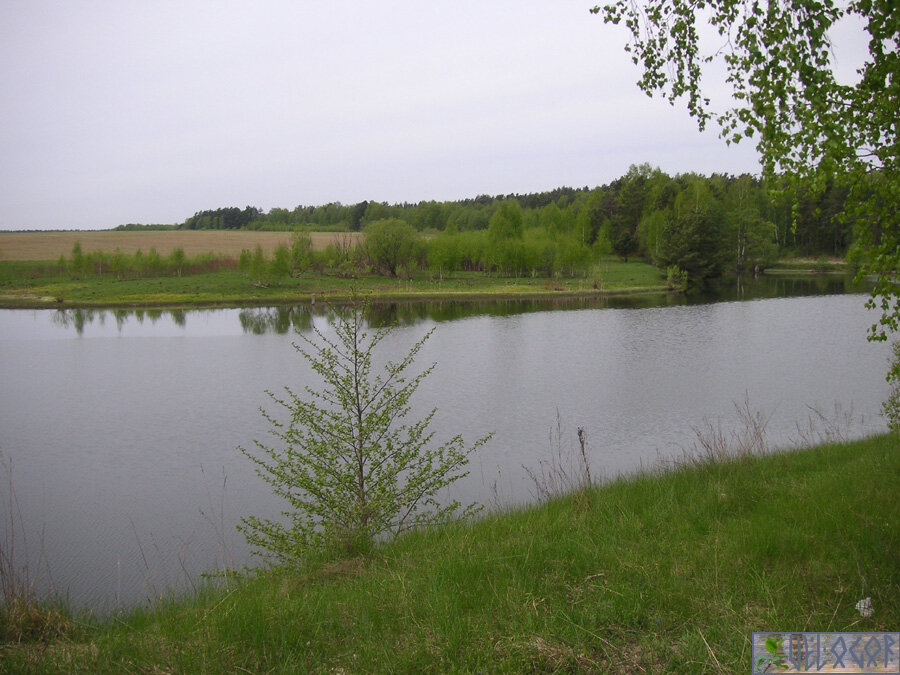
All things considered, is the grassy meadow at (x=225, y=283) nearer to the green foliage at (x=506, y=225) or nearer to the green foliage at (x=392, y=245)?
the green foliage at (x=392, y=245)

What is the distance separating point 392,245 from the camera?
2739 inches

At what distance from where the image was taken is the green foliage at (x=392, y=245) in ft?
227

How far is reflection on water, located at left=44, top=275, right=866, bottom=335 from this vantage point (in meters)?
43.3

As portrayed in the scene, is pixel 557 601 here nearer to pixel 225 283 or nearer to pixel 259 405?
pixel 259 405

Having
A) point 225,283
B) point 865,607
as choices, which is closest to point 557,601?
point 865,607

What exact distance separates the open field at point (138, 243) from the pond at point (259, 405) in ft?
161

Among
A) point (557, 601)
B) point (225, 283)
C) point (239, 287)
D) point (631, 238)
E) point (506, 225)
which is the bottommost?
point (557, 601)

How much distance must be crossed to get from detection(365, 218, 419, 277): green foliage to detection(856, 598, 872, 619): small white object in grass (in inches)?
2604

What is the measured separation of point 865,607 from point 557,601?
1.81 metres

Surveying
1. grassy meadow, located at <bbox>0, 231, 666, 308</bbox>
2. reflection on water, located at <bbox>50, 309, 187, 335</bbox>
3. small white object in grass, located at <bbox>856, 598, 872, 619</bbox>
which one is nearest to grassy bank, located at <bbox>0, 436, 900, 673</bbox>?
small white object in grass, located at <bbox>856, 598, 872, 619</bbox>

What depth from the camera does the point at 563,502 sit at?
25.1 ft

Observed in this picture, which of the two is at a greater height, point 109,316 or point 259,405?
point 109,316

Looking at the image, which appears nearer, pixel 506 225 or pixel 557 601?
pixel 557 601

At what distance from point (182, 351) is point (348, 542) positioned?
27.1 metres
